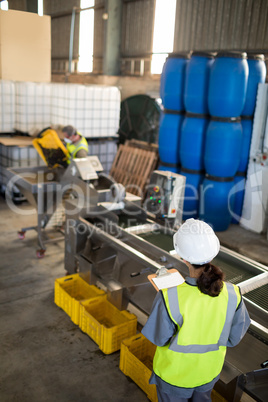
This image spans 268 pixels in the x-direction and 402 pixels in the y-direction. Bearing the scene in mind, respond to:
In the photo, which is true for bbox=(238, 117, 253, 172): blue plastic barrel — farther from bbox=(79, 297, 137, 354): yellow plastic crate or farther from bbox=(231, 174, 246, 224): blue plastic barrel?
bbox=(79, 297, 137, 354): yellow plastic crate

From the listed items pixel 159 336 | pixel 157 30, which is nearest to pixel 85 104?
pixel 157 30

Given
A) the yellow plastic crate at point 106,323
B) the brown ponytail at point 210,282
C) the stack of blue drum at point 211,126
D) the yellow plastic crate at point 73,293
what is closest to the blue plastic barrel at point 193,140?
the stack of blue drum at point 211,126

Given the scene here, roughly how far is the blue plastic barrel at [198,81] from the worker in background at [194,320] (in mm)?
4136

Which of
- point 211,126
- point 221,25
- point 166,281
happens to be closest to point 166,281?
point 166,281

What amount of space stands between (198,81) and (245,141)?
3.91 feet

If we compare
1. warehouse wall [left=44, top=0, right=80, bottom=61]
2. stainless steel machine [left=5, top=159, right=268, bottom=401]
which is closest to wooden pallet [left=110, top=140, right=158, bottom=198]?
stainless steel machine [left=5, top=159, right=268, bottom=401]

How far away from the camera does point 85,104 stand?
22.9 ft

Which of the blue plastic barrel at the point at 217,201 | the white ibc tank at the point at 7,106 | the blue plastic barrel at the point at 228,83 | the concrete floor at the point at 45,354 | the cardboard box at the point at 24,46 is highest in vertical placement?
the cardboard box at the point at 24,46

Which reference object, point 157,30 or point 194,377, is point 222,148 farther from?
point 157,30

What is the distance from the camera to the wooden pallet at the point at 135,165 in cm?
745

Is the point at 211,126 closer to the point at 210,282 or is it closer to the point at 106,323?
the point at 106,323

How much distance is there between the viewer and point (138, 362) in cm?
298

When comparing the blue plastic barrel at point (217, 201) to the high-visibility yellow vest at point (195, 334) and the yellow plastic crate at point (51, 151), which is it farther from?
the high-visibility yellow vest at point (195, 334)

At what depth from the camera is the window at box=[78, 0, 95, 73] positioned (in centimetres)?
1201
